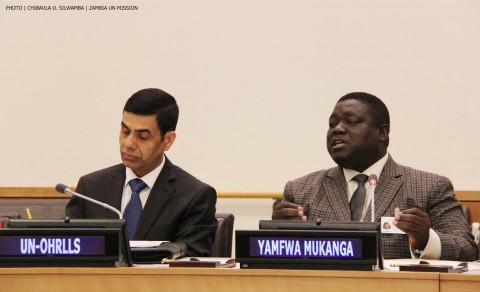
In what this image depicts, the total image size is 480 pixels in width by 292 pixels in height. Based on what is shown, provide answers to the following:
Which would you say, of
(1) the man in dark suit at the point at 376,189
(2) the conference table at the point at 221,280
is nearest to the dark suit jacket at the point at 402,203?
(1) the man in dark suit at the point at 376,189

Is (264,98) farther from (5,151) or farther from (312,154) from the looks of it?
(5,151)

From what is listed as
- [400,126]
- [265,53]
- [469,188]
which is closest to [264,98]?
[265,53]

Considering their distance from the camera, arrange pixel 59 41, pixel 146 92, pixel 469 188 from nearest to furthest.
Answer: pixel 146 92
pixel 469 188
pixel 59 41

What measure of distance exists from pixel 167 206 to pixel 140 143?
1.08 feet

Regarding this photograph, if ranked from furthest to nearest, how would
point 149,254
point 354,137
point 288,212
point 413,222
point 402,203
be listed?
point 354,137 < point 402,203 < point 288,212 < point 413,222 < point 149,254

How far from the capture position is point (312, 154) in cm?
614

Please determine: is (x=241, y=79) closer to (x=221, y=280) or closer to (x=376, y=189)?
(x=376, y=189)

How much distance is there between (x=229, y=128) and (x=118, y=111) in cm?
71

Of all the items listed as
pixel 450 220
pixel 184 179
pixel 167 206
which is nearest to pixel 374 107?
pixel 450 220

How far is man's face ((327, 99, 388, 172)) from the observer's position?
452 centimetres

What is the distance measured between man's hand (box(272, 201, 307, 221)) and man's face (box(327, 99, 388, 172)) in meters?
0.47

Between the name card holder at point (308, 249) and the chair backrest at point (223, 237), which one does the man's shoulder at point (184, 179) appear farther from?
the name card holder at point (308, 249)

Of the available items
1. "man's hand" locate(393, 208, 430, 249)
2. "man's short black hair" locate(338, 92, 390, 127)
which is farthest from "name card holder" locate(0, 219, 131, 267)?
"man's short black hair" locate(338, 92, 390, 127)

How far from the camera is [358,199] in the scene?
452 cm
